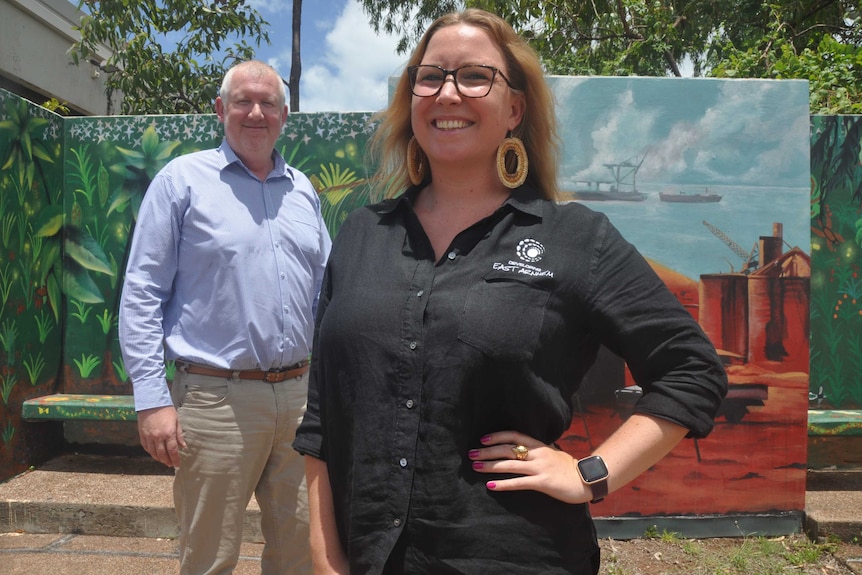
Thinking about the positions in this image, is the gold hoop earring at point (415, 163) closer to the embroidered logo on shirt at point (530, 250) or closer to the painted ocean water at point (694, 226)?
the embroidered logo on shirt at point (530, 250)

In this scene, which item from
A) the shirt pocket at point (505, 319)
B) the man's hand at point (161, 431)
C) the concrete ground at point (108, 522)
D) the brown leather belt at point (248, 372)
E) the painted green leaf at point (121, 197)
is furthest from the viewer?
the painted green leaf at point (121, 197)

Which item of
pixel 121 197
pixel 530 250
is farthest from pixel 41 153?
pixel 530 250

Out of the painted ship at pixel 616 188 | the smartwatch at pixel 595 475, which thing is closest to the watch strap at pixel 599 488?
the smartwatch at pixel 595 475

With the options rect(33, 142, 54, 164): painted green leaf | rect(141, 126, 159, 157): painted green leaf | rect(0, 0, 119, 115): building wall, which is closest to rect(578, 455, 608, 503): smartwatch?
rect(141, 126, 159, 157): painted green leaf

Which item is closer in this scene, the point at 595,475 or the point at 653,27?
the point at 595,475

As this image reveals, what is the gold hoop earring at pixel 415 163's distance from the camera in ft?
5.85

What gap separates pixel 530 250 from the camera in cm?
144

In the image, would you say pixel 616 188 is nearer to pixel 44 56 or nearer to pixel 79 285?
pixel 79 285

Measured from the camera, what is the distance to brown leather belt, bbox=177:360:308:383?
2.80 meters

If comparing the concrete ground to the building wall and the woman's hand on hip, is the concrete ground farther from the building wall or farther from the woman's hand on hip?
the building wall

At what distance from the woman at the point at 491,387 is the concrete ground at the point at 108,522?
107 inches

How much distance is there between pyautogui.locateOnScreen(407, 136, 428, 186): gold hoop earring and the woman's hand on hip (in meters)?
0.69

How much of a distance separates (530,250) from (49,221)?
4380 millimetres

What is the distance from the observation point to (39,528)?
4191 mm
